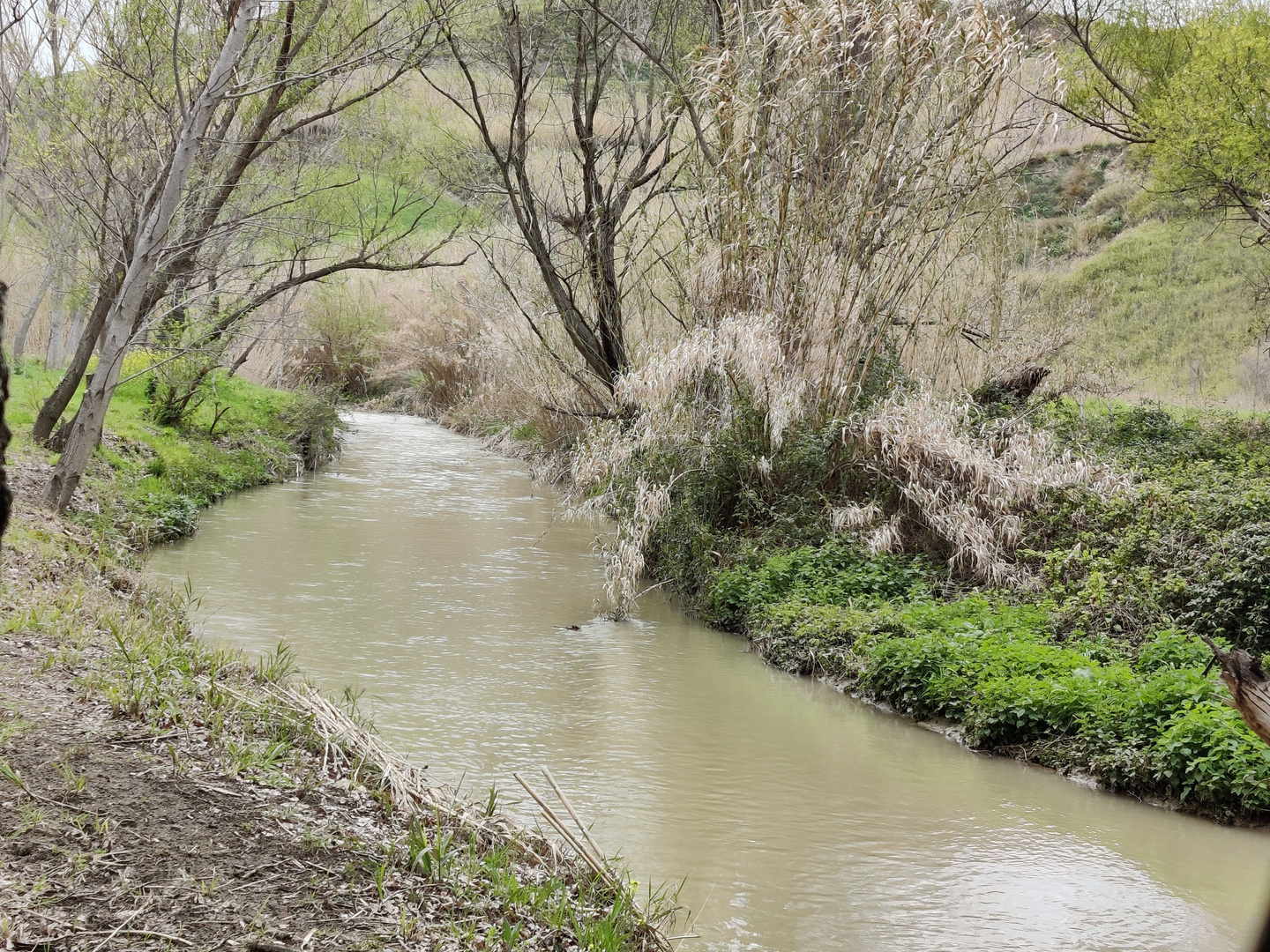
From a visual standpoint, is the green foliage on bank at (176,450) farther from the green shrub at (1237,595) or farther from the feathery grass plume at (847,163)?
the green shrub at (1237,595)

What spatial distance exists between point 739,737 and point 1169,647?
2.93 m

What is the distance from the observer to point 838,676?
838cm

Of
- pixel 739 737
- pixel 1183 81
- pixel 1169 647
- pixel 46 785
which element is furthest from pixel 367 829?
pixel 1183 81

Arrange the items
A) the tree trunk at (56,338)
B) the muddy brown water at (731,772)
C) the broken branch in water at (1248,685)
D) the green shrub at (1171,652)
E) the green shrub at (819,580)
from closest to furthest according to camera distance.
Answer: the broken branch in water at (1248,685) → the muddy brown water at (731,772) → the green shrub at (1171,652) → the green shrub at (819,580) → the tree trunk at (56,338)

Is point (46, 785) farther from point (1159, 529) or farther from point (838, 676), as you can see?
point (1159, 529)

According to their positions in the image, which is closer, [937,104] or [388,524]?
[937,104]

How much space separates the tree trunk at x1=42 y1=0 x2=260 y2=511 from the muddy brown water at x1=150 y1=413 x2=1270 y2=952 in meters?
1.47

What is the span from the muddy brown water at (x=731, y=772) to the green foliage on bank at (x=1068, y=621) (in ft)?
0.82

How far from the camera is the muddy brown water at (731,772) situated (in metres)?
4.89

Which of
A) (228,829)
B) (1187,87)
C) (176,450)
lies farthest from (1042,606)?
(176,450)

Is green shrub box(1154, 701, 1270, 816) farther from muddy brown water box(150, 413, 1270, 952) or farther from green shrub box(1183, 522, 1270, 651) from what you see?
green shrub box(1183, 522, 1270, 651)

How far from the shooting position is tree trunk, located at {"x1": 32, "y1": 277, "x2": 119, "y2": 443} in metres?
11.8

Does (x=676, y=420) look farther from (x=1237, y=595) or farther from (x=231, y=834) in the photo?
(x=231, y=834)

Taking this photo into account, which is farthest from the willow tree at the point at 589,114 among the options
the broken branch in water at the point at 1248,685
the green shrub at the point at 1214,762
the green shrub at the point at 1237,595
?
the broken branch in water at the point at 1248,685
